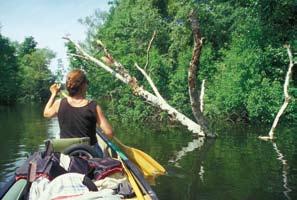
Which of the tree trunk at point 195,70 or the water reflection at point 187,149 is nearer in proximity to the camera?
the water reflection at point 187,149

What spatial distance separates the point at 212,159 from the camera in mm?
12297

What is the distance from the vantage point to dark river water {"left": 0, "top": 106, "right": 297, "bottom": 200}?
8.77 m

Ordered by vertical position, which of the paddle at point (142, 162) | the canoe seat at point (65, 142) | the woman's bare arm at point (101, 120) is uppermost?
the woman's bare arm at point (101, 120)

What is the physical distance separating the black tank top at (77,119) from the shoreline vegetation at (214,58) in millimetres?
10788

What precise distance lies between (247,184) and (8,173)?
17.6 feet

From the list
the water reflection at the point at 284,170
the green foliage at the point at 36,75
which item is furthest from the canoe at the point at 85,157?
the green foliage at the point at 36,75

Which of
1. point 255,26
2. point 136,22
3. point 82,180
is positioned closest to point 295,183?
point 82,180

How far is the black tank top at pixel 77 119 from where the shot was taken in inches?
241

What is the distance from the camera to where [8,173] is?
34.3 feet

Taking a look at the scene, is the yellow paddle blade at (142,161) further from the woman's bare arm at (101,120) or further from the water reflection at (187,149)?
the woman's bare arm at (101,120)

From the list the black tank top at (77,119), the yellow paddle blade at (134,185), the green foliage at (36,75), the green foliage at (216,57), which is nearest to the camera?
the yellow paddle blade at (134,185)

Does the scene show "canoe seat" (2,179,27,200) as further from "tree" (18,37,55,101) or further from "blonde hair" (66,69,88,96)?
"tree" (18,37,55,101)

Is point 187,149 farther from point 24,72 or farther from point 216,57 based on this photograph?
point 24,72

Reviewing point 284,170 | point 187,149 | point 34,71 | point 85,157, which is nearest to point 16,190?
point 85,157
